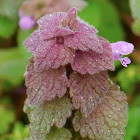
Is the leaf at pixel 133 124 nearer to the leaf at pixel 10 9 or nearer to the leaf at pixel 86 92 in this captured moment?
the leaf at pixel 86 92

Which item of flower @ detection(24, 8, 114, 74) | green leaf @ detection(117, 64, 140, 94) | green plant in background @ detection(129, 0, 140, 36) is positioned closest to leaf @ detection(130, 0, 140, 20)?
green plant in background @ detection(129, 0, 140, 36)

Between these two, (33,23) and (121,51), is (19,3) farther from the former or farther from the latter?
(121,51)

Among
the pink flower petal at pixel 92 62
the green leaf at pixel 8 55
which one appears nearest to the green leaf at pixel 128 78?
the green leaf at pixel 8 55

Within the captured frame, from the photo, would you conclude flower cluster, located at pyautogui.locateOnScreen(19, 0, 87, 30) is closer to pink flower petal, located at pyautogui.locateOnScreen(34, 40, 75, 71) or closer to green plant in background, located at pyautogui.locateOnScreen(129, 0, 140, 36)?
green plant in background, located at pyautogui.locateOnScreen(129, 0, 140, 36)

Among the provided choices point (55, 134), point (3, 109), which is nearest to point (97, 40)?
point (55, 134)

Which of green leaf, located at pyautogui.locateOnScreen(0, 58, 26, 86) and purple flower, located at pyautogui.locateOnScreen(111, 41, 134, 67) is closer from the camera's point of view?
purple flower, located at pyautogui.locateOnScreen(111, 41, 134, 67)

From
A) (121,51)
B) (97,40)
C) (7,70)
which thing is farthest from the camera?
(7,70)

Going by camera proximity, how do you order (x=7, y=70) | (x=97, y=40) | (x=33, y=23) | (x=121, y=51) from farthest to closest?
(x=7, y=70), (x=33, y=23), (x=121, y=51), (x=97, y=40)
